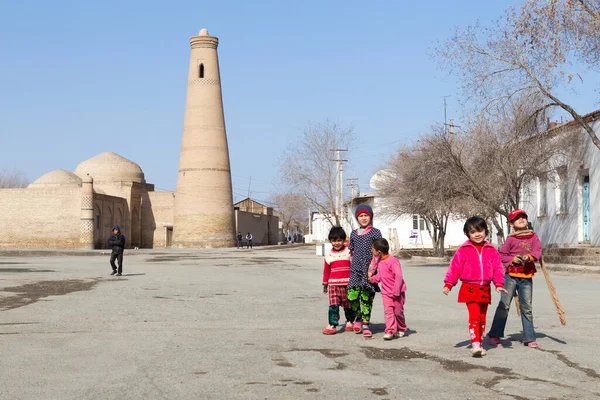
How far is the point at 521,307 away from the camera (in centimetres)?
812

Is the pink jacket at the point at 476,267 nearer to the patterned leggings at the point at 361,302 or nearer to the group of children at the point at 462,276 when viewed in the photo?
the group of children at the point at 462,276

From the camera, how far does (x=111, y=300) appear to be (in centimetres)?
1356

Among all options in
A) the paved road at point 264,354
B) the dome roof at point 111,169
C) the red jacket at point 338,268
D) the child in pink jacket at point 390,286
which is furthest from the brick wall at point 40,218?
the child in pink jacket at point 390,286

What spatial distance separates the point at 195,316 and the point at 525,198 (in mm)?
23072

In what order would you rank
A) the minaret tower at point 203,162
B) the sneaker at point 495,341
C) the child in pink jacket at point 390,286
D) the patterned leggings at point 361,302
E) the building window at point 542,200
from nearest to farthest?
the sneaker at point 495,341 < the child in pink jacket at point 390,286 < the patterned leggings at point 361,302 < the building window at point 542,200 < the minaret tower at point 203,162

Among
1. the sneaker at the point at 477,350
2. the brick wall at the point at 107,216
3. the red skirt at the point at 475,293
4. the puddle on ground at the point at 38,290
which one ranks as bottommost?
the sneaker at the point at 477,350

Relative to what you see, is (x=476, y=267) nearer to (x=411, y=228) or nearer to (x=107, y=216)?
(x=411, y=228)

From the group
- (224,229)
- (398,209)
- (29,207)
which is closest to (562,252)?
(398,209)

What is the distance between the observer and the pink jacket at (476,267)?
7.63 meters

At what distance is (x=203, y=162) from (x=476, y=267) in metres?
54.8

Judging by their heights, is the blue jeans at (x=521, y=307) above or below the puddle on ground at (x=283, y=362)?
above

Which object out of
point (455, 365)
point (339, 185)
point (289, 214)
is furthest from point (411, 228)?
point (289, 214)

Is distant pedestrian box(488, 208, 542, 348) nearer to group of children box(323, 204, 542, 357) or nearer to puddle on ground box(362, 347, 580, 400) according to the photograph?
group of children box(323, 204, 542, 357)

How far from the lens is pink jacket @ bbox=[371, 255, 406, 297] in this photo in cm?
864
